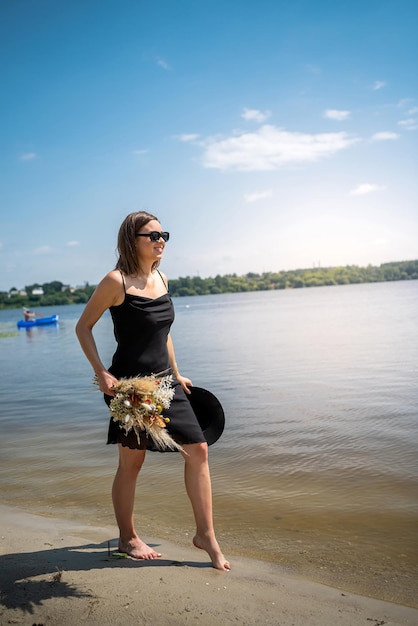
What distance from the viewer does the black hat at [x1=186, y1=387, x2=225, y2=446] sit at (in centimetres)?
423

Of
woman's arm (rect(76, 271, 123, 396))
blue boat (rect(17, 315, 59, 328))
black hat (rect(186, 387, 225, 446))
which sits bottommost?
blue boat (rect(17, 315, 59, 328))

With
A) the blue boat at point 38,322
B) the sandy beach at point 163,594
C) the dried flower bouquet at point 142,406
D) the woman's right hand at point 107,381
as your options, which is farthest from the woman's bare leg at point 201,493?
the blue boat at point 38,322

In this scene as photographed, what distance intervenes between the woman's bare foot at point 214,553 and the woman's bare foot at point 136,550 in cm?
34

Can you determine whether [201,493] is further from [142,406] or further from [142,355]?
[142,355]

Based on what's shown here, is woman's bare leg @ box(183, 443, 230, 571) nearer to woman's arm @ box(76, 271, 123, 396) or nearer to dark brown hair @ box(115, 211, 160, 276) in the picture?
woman's arm @ box(76, 271, 123, 396)

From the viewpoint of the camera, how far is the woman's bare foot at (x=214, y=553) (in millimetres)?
3783

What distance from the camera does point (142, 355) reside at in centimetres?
386

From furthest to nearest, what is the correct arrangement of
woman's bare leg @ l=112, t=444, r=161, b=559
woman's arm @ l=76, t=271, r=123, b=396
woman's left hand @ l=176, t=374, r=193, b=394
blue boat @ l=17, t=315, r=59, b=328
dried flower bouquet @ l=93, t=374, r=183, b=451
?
blue boat @ l=17, t=315, r=59, b=328 → woman's left hand @ l=176, t=374, r=193, b=394 → woman's bare leg @ l=112, t=444, r=161, b=559 → woman's arm @ l=76, t=271, r=123, b=396 → dried flower bouquet @ l=93, t=374, r=183, b=451

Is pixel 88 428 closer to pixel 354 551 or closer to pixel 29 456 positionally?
pixel 29 456

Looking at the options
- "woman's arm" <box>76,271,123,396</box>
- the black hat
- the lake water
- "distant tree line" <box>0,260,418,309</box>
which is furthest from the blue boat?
"distant tree line" <box>0,260,418,309</box>

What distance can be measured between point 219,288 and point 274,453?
602 ft

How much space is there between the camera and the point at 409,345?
18.1 m

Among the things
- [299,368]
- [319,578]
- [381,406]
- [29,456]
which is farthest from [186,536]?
[299,368]

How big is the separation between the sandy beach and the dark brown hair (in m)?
2.02
